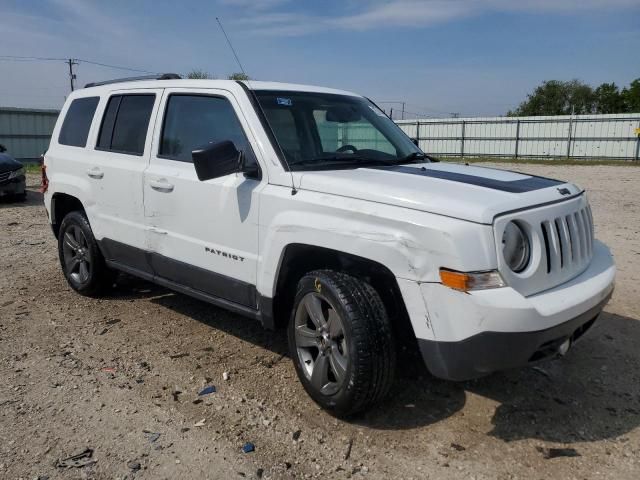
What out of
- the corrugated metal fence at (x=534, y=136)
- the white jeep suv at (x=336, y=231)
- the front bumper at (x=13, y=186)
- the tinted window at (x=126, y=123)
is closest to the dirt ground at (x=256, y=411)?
the white jeep suv at (x=336, y=231)

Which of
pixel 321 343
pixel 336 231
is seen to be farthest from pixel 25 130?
pixel 336 231

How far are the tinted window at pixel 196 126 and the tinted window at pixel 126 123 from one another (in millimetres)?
289

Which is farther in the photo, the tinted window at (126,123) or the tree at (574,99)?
the tree at (574,99)

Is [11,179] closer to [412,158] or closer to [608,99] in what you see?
[412,158]

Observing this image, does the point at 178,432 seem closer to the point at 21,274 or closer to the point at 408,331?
the point at 408,331

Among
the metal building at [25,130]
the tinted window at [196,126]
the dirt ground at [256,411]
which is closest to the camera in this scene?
the dirt ground at [256,411]

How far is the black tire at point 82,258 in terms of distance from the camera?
545cm

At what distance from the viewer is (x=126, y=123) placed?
4.94 m

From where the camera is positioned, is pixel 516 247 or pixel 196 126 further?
pixel 196 126

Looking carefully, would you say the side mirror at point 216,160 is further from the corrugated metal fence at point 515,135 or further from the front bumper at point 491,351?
the corrugated metal fence at point 515,135

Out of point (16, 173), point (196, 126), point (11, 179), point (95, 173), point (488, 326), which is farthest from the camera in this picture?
point (16, 173)

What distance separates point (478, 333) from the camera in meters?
2.78

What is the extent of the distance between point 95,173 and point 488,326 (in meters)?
3.74

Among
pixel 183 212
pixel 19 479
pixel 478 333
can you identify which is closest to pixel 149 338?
pixel 183 212
